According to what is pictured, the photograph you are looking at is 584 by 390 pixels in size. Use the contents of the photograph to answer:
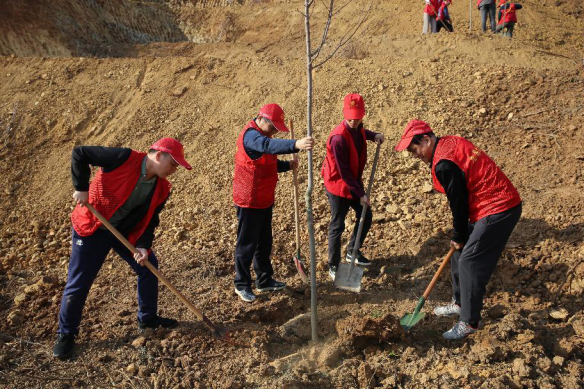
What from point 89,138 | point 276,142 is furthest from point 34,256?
point 276,142

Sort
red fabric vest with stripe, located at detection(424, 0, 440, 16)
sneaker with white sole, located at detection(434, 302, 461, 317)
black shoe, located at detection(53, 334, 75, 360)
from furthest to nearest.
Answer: red fabric vest with stripe, located at detection(424, 0, 440, 16)
sneaker with white sole, located at detection(434, 302, 461, 317)
black shoe, located at detection(53, 334, 75, 360)

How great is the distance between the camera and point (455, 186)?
3137 millimetres

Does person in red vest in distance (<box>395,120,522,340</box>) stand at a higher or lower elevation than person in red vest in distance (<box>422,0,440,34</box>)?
lower

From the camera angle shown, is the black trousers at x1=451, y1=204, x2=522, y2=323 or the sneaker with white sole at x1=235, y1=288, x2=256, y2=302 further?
the sneaker with white sole at x1=235, y1=288, x2=256, y2=302

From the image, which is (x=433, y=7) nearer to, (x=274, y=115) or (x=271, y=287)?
(x=274, y=115)

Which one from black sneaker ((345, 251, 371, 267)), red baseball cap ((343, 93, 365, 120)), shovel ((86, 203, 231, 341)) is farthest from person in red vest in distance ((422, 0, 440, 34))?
shovel ((86, 203, 231, 341))

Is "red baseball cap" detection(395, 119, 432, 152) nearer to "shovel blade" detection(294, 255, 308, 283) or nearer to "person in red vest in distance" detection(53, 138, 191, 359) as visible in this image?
"person in red vest in distance" detection(53, 138, 191, 359)

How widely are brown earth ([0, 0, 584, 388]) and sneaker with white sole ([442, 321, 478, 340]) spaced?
0.06 metres

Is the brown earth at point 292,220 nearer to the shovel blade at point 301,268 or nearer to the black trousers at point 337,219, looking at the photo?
the shovel blade at point 301,268

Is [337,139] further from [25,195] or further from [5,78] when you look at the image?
[5,78]

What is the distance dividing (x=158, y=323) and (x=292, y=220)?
85.6 inches

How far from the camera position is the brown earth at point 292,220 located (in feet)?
10.9

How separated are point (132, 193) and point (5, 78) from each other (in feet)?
21.7

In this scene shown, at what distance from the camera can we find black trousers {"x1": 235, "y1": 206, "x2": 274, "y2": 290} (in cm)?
394
